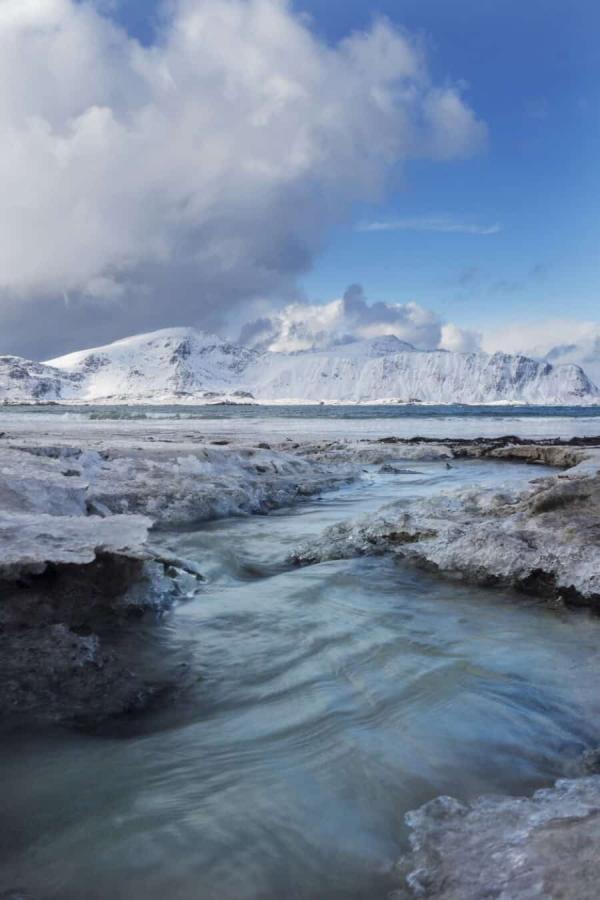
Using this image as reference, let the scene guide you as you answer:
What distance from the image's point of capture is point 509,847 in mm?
2219

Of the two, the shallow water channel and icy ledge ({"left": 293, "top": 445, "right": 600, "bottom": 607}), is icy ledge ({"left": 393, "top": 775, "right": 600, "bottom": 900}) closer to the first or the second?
the shallow water channel

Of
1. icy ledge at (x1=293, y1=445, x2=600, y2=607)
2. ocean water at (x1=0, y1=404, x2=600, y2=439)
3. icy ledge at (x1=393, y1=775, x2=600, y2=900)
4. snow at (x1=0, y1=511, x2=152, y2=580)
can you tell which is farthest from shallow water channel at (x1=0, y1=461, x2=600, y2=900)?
ocean water at (x1=0, y1=404, x2=600, y2=439)

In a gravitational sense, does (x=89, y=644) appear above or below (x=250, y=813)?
above

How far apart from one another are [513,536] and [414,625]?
1774mm

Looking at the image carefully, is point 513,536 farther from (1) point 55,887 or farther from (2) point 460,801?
(1) point 55,887

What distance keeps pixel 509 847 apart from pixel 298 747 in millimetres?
1213

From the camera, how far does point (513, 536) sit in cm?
608

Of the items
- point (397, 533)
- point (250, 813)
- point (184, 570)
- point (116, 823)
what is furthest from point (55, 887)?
point (397, 533)

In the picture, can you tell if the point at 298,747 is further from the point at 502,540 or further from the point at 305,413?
the point at 305,413

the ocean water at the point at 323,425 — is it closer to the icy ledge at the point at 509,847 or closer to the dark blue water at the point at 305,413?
the dark blue water at the point at 305,413

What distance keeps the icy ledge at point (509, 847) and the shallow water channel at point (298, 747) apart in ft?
0.39

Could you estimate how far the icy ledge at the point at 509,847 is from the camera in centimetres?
196

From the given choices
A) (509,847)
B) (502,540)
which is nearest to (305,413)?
(502,540)

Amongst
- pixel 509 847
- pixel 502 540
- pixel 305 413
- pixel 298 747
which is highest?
pixel 305 413
